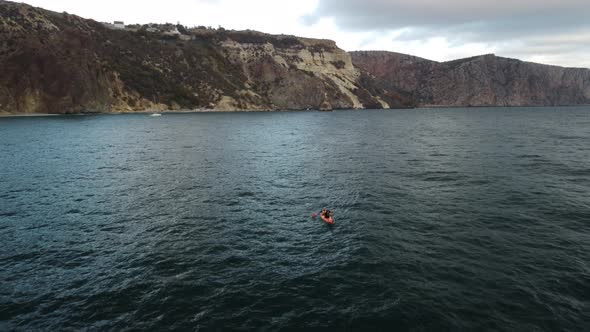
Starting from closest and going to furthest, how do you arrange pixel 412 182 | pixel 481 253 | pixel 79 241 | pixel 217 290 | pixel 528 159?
pixel 217 290
pixel 481 253
pixel 79 241
pixel 412 182
pixel 528 159

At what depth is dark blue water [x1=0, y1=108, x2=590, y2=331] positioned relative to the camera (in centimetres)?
1762

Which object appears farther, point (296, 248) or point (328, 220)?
point (328, 220)

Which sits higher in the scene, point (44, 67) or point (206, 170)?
point (44, 67)

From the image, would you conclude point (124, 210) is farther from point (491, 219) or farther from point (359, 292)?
point (491, 219)

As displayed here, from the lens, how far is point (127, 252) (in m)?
24.8

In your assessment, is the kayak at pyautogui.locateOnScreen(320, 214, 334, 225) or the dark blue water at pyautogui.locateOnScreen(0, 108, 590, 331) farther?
the kayak at pyautogui.locateOnScreen(320, 214, 334, 225)

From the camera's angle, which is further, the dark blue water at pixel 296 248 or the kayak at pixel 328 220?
the kayak at pixel 328 220

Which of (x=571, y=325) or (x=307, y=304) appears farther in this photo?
(x=307, y=304)

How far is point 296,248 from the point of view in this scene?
25391 millimetres

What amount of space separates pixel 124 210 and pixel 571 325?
1372 inches

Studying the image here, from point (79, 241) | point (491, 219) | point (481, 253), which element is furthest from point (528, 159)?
point (79, 241)

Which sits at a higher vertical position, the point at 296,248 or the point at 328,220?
the point at 328,220

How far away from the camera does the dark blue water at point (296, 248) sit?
17.6 m

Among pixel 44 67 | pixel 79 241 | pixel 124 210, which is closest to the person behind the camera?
pixel 79 241
